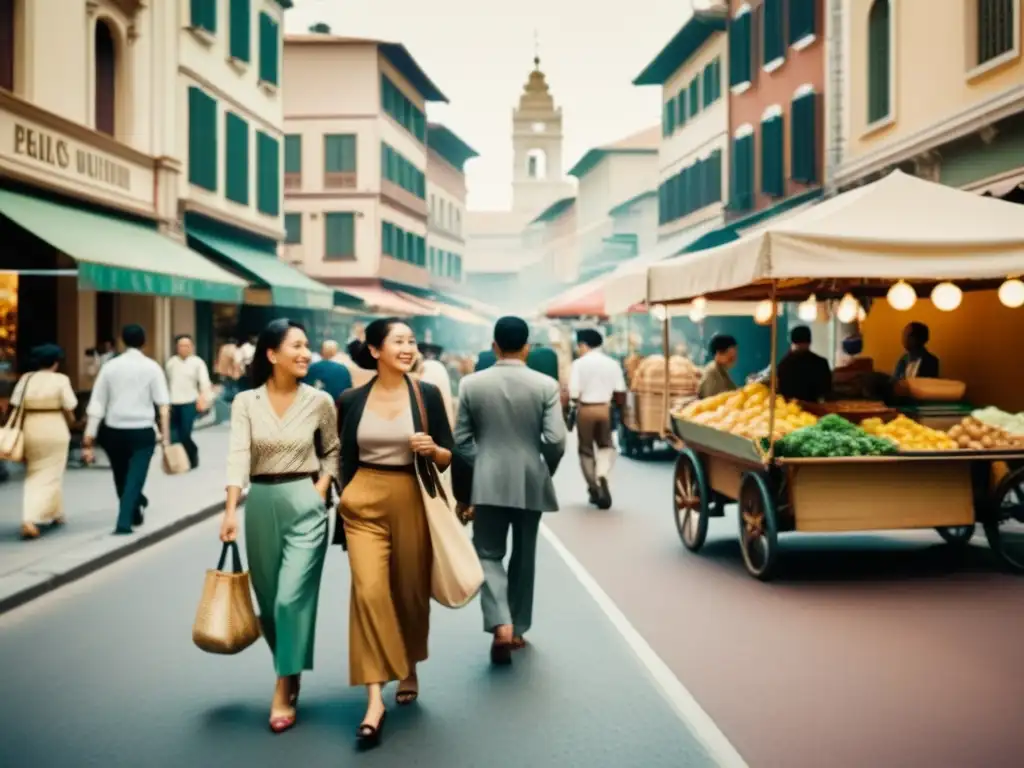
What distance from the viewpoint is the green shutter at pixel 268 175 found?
30391 mm

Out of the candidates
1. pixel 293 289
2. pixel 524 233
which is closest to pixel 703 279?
pixel 293 289

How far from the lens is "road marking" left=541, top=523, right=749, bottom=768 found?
4.86 meters

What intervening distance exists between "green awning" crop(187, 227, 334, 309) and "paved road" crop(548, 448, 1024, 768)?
1646 centimetres


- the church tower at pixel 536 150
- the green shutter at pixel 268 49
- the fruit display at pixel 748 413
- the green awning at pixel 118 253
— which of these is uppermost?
the church tower at pixel 536 150

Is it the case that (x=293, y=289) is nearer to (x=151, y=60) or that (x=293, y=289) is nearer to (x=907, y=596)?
(x=151, y=60)

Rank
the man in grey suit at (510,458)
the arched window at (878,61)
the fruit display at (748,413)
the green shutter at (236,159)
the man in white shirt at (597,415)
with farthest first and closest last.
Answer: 1. the green shutter at (236,159)
2. the arched window at (878,61)
3. the man in white shirt at (597,415)
4. the fruit display at (748,413)
5. the man in grey suit at (510,458)

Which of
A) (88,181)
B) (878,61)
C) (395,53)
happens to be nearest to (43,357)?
(88,181)

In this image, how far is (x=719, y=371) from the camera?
12453mm

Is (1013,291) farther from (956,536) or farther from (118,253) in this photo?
(118,253)

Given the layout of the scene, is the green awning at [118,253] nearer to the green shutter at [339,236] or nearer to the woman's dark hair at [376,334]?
the woman's dark hair at [376,334]

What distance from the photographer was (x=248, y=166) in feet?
96.3

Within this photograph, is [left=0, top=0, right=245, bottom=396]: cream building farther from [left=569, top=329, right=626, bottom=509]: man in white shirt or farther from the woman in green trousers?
the woman in green trousers

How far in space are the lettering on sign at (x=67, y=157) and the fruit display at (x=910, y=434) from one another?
41.9ft

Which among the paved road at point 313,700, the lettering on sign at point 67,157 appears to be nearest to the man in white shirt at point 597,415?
the paved road at point 313,700
